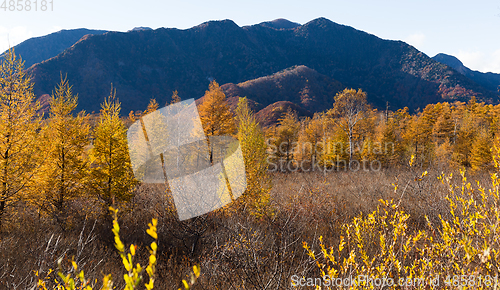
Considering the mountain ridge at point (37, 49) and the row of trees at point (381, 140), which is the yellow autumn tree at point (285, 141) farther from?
the mountain ridge at point (37, 49)

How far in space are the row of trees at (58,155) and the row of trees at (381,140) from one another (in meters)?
14.1

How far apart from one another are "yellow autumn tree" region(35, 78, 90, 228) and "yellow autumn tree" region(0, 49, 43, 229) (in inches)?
23.8

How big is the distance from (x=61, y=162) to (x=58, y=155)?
0.26m

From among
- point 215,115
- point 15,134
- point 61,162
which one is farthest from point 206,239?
point 215,115

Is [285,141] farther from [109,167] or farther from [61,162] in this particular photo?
A: [61,162]

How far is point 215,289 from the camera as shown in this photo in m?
4.39

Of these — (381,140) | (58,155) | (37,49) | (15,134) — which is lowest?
(381,140)

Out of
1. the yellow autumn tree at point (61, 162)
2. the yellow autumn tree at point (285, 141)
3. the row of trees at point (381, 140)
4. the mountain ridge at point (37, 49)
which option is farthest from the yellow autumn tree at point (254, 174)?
the mountain ridge at point (37, 49)

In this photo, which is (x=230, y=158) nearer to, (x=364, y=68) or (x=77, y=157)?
(x=77, y=157)

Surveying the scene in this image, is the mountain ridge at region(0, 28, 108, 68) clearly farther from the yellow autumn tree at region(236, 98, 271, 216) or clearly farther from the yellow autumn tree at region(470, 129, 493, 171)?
the yellow autumn tree at region(470, 129, 493, 171)

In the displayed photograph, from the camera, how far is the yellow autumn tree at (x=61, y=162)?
7.29 meters

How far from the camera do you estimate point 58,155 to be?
7629mm

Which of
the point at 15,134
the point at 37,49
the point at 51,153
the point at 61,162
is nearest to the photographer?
the point at 15,134

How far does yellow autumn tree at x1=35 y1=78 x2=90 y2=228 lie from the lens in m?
7.29
